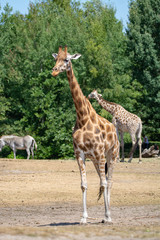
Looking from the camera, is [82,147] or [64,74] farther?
[64,74]

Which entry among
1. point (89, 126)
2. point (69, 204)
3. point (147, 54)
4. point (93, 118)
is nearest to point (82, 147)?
point (89, 126)

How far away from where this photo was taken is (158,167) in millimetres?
21781

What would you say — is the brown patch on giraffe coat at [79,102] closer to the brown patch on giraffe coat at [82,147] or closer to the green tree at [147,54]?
the brown patch on giraffe coat at [82,147]

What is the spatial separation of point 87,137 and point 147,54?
94.2ft

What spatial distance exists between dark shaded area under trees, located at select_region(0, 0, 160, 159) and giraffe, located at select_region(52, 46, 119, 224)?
2199 centimetres

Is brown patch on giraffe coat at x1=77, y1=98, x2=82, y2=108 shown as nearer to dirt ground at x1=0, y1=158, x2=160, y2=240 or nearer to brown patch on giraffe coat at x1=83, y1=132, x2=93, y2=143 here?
brown patch on giraffe coat at x1=83, y1=132, x2=93, y2=143

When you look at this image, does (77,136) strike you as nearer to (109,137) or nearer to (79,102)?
(79,102)

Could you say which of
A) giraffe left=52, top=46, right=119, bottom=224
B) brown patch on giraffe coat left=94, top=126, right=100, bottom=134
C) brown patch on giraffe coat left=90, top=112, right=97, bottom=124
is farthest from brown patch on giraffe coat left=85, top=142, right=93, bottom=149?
brown patch on giraffe coat left=90, top=112, right=97, bottom=124

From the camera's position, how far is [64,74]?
34.1 metres

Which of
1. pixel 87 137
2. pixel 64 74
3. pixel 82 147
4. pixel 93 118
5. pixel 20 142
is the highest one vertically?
pixel 64 74

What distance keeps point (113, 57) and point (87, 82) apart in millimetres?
4560

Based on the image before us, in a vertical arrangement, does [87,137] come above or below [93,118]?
below

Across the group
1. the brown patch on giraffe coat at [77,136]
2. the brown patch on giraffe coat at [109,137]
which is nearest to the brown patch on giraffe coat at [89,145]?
the brown patch on giraffe coat at [77,136]

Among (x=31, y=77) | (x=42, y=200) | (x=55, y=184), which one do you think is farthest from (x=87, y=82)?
(x=42, y=200)
